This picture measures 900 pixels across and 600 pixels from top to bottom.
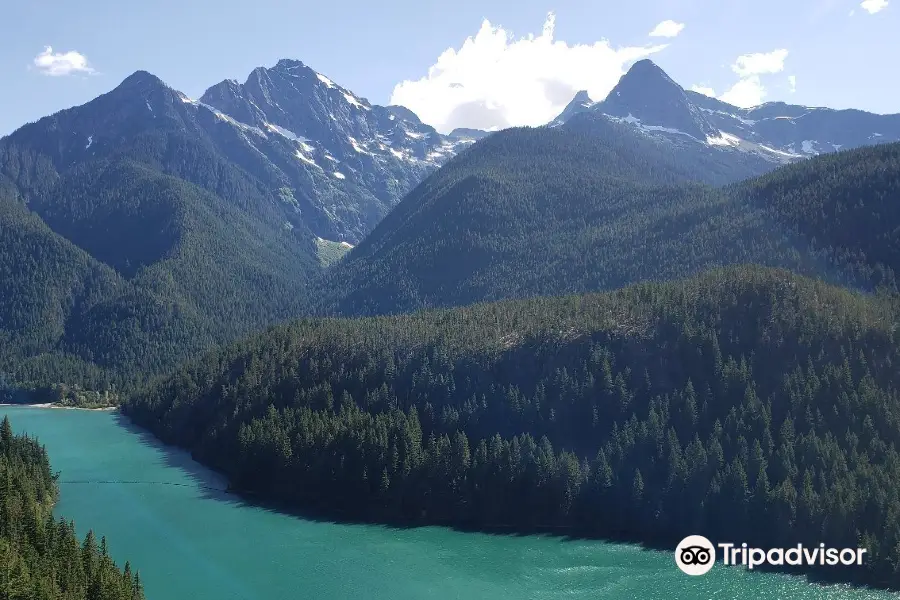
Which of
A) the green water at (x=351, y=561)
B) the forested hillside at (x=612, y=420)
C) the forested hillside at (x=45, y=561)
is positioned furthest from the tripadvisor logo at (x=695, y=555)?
the forested hillside at (x=45, y=561)

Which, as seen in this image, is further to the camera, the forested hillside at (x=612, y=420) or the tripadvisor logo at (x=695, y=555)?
the forested hillside at (x=612, y=420)

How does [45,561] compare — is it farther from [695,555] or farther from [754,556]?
[754,556]

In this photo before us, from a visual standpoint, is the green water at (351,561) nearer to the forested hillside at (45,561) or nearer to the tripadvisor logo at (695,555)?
the tripadvisor logo at (695,555)

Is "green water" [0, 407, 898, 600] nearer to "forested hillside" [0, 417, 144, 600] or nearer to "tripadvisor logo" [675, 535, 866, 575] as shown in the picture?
"tripadvisor logo" [675, 535, 866, 575]

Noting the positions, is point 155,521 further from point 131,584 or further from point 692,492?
point 692,492

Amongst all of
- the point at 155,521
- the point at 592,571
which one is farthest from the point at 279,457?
the point at 592,571

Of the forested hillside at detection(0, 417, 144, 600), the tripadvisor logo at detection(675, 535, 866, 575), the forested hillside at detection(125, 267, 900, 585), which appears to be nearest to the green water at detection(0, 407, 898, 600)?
the tripadvisor logo at detection(675, 535, 866, 575)
